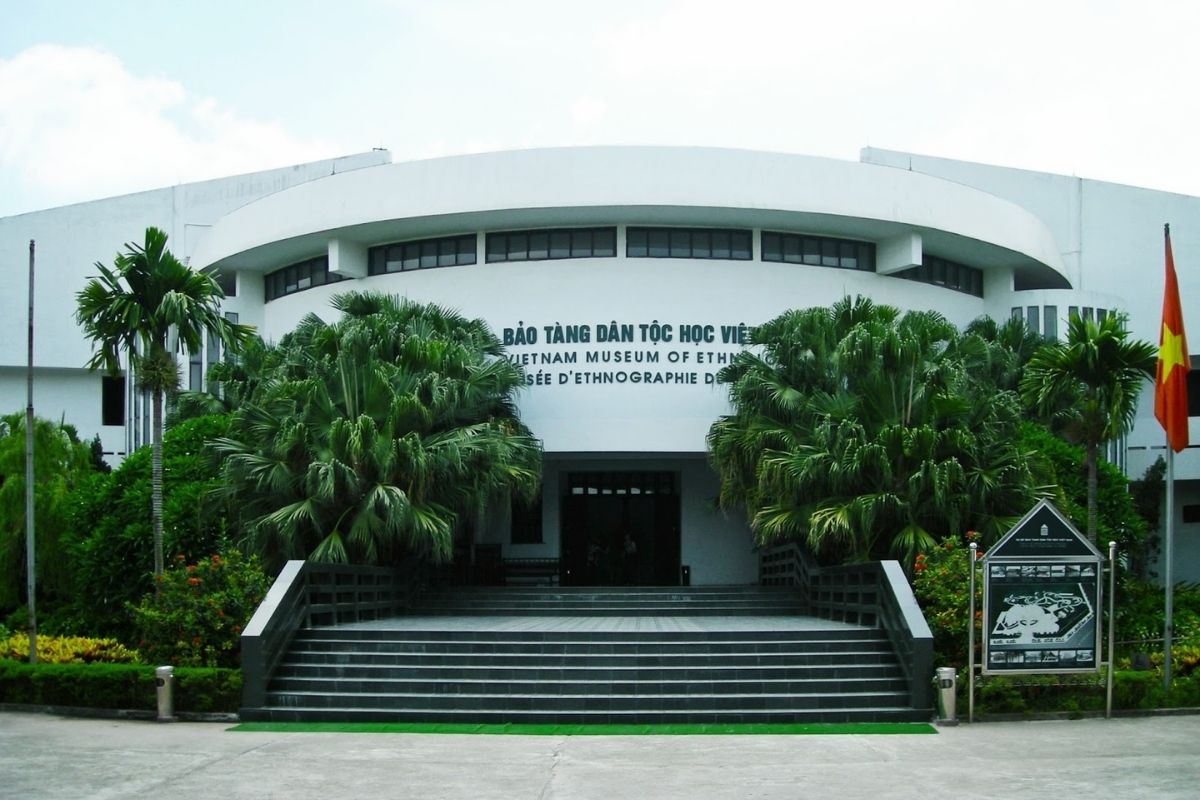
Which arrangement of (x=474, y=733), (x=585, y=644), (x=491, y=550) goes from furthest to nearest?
(x=491, y=550) < (x=585, y=644) < (x=474, y=733)

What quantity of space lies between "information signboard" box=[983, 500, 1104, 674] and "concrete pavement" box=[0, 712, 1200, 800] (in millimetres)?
746

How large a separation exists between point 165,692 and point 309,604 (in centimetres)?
271

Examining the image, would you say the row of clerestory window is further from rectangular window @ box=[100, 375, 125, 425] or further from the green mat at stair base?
the green mat at stair base

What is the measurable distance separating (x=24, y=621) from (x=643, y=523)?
13.1 m

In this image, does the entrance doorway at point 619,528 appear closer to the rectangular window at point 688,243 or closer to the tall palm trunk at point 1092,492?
the rectangular window at point 688,243

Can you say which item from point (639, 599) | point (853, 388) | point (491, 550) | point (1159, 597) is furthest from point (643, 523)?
point (1159, 597)

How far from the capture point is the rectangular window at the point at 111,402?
3894 centimetres

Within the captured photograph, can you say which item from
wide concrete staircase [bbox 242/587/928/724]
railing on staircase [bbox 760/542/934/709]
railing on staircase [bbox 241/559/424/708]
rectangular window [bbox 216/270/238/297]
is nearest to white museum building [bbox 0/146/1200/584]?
rectangular window [bbox 216/270/238/297]

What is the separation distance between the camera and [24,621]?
2472 cm

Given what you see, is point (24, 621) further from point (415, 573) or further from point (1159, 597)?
point (1159, 597)

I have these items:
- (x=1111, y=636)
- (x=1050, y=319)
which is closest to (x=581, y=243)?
(x=1050, y=319)

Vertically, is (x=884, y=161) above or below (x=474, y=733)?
above

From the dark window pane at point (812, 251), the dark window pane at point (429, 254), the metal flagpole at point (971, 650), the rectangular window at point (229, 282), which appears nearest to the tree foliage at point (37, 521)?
the rectangular window at point (229, 282)

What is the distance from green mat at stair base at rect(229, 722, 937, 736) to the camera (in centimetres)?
1391
